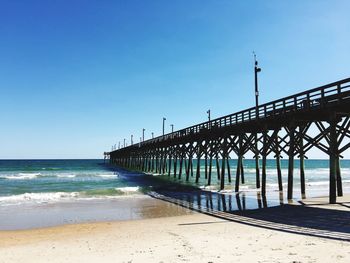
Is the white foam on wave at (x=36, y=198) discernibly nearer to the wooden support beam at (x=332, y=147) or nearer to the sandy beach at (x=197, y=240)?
the sandy beach at (x=197, y=240)

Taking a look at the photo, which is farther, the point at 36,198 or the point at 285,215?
the point at 36,198

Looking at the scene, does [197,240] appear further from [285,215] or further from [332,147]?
[332,147]

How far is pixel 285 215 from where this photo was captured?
42.0 ft

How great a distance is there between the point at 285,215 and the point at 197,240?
497 centimetres

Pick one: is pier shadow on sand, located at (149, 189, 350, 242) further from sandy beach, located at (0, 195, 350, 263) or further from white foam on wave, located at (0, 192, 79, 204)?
white foam on wave, located at (0, 192, 79, 204)

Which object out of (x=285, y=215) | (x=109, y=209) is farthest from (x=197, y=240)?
(x=109, y=209)

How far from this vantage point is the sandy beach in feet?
24.7

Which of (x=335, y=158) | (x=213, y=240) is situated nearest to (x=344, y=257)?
(x=213, y=240)

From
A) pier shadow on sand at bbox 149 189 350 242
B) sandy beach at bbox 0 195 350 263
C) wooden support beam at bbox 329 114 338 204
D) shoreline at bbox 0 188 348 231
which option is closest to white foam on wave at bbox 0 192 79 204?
shoreline at bbox 0 188 348 231

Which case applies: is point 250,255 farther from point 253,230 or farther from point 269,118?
point 269,118

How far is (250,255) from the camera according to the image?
7.43 meters

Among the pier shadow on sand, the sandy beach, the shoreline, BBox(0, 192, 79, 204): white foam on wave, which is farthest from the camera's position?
BBox(0, 192, 79, 204): white foam on wave

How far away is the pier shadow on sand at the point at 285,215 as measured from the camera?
31.9 feet

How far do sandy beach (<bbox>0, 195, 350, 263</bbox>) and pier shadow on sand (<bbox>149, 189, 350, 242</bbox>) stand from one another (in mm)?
24
